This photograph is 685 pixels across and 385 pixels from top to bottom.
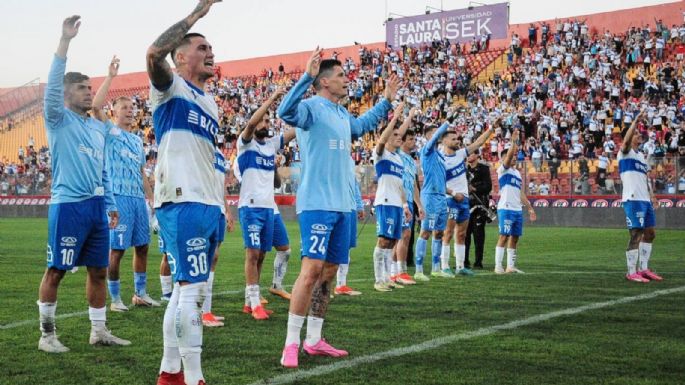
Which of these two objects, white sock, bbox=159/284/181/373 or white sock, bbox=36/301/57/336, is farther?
white sock, bbox=36/301/57/336

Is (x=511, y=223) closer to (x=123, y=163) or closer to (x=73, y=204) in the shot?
(x=123, y=163)

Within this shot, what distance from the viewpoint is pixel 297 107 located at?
6461 millimetres

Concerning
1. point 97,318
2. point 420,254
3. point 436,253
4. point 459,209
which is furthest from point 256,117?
point 459,209

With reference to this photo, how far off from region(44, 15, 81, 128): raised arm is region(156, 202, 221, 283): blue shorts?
205cm

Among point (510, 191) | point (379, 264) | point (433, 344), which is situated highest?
point (510, 191)

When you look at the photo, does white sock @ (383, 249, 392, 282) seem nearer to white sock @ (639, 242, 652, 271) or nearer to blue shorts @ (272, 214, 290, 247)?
blue shorts @ (272, 214, 290, 247)

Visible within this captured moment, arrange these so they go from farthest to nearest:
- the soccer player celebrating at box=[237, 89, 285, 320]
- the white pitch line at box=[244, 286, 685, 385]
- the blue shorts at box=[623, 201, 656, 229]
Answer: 1. the blue shorts at box=[623, 201, 656, 229]
2. the soccer player celebrating at box=[237, 89, 285, 320]
3. the white pitch line at box=[244, 286, 685, 385]

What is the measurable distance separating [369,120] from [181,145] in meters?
2.40

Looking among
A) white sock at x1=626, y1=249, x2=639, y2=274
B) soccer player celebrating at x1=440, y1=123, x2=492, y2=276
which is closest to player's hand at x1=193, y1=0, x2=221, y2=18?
white sock at x1=626, y1=249, x2=639, y2=274

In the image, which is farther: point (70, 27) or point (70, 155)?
point (70, 155)

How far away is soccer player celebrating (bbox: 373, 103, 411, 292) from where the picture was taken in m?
12.0

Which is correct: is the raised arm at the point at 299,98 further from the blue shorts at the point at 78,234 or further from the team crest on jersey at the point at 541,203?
the team crest on jersey at the point at 541,203

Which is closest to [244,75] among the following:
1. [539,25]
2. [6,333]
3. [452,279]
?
[539,25]

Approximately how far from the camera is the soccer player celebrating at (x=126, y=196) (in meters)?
9.52
